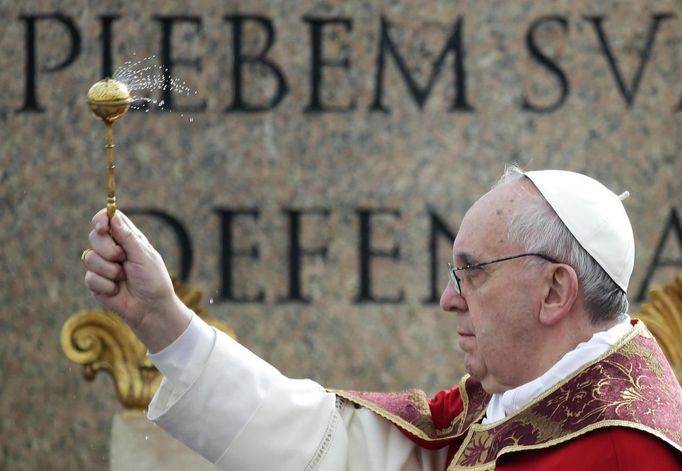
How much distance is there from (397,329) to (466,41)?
2.87ft

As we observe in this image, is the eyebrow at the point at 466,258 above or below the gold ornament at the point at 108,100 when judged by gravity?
below

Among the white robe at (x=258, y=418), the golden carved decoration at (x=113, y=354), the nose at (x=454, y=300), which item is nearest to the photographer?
the nose at (x=454, y=300)

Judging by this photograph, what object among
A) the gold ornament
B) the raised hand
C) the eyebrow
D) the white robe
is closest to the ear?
the eyebrow

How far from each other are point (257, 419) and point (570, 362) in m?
0.76

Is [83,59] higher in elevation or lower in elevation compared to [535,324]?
higher

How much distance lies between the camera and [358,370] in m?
5.22

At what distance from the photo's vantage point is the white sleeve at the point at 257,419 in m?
3.85

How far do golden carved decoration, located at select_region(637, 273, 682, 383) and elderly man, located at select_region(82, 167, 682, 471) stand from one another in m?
1.47

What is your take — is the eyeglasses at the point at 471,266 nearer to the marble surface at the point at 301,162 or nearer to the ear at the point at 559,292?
the ear at the point at 559,292

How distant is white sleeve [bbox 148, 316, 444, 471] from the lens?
Answer: 152 inches

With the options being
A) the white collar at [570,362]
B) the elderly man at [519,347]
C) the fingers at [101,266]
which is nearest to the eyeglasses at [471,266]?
the elderly man at [519,347]

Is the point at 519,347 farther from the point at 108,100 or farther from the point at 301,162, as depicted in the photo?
the point at 301,162

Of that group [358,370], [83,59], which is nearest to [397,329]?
[358,370]

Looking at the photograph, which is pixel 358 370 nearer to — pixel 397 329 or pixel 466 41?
pixel 397 329
